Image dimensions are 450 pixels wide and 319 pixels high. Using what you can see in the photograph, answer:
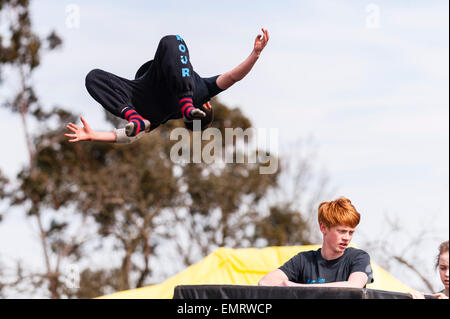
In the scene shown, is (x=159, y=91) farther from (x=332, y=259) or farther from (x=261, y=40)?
(x=332, y=259)

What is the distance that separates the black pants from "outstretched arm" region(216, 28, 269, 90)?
0.81 ft

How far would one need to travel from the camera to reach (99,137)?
3.70 meters

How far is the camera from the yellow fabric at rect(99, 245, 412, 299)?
29.8 ft

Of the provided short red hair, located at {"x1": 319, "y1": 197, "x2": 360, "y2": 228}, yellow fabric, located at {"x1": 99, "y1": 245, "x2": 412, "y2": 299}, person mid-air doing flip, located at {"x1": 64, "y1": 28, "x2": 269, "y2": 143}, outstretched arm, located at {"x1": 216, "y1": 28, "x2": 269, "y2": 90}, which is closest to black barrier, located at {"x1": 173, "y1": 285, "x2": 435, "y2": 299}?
short red hair, located at {"x1": 319, "y1": 197, "x2": 360, "y2": 228}

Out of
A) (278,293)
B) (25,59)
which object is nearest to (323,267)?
(278,293)

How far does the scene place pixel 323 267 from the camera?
13.8 ft

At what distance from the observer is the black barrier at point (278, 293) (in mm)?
3385

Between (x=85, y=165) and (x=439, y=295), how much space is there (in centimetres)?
1849

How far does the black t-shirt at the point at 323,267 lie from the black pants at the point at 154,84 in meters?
1.29

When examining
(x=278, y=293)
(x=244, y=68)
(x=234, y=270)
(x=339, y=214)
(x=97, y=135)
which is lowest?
(x=234, y=270)

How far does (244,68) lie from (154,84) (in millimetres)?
543

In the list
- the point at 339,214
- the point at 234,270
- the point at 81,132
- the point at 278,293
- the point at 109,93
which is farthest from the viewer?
the point at 234,270
